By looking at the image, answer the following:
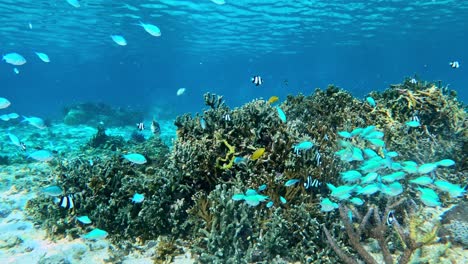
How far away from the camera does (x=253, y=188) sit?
5.59 metres

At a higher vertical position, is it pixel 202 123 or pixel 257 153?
pixel 202 123

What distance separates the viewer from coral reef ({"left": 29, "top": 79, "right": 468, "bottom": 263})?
483 cm

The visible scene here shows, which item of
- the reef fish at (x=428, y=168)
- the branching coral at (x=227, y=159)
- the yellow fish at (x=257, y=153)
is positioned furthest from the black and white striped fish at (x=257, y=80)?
the reef fish at (x=428, y=168)

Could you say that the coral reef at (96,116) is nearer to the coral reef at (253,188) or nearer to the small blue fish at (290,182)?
the coral reef at (253,188)

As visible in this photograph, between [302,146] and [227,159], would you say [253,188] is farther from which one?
[302,146]

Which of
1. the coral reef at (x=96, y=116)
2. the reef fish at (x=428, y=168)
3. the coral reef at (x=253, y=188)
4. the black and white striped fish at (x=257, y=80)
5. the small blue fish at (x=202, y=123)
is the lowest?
the coral reef at (x=96, y=116)

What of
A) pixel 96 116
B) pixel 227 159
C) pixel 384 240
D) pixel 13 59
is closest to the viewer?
pixel 384 240

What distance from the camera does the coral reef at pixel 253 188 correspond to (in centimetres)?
483

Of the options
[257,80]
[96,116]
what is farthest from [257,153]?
[96,116]

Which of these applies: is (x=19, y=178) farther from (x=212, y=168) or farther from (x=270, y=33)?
(x=270, y=33)

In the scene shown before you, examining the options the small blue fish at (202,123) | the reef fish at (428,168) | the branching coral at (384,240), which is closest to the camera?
the branching coral at (384,240)

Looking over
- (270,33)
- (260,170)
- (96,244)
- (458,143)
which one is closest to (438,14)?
(270,33)

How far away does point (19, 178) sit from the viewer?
10406mm

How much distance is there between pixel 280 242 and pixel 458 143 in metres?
6.15
